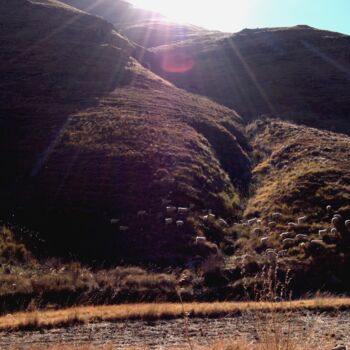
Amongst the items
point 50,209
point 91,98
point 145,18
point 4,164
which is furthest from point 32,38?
point 145,18

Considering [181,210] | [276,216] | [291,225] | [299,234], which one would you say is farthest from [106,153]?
[299,234]

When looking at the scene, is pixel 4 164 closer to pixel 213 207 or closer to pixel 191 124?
pixel 213 207

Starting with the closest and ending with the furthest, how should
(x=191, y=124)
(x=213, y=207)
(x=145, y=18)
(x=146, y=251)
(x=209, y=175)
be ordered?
(x=146, y=251), (x=213, y=207), (x=209, y=175), (x=191, y=124), (x=145, y=18)

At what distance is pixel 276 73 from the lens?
71.6m

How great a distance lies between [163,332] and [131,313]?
189 cm

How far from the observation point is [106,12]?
552 feet

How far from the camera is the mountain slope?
2395 cm

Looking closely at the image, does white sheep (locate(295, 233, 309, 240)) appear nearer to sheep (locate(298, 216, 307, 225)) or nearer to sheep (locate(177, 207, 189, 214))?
sheep (locate(298, 216, 307, 225))

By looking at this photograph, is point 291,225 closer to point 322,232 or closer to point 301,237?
point 301,237

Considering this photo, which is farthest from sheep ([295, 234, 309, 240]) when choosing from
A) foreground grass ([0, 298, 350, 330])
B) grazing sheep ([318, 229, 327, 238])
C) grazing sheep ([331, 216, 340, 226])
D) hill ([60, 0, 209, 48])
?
hill ([60, 0, 209, 48])

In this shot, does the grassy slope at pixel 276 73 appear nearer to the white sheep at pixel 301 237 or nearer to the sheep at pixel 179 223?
the white sheep at pixel 301 237

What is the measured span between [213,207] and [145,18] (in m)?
139

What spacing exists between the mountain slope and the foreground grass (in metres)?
6.59

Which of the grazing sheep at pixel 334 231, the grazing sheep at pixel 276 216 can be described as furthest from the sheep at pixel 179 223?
the grazing sheep at pixel 334 231
